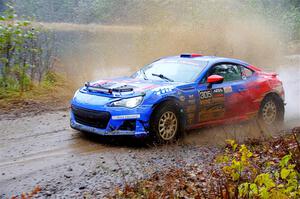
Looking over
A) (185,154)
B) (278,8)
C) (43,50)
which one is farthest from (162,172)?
(278,8)

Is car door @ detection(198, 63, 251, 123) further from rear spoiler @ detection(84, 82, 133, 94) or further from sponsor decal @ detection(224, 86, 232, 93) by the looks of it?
rear spoiler @ detection(84, 82, 133, 94)

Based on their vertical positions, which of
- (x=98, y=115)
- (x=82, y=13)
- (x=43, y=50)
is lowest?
(x=98, y=115)

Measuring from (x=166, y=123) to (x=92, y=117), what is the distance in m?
1.35

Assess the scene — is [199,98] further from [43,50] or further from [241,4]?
[241,4]

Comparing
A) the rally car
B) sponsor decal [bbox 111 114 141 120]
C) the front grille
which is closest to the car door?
the rally car

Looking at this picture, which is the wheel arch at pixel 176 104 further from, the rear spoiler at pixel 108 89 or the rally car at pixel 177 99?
the rear spoiler at pixel 108 89

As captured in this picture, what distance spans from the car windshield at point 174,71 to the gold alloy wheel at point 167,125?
97cm

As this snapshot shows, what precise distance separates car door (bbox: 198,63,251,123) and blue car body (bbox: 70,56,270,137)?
146 mm

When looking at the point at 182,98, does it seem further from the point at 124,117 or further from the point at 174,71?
the point at 124,117

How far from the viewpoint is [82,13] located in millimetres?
23938

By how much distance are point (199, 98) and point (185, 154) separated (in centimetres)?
135

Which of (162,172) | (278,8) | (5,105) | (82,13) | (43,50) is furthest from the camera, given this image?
(278,8)

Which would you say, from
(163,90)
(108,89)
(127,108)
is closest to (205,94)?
(163,90)

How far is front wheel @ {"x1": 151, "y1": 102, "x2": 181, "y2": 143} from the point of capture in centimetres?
784
